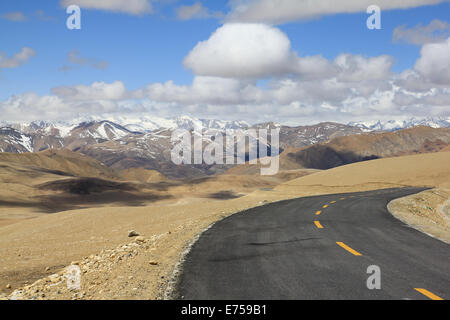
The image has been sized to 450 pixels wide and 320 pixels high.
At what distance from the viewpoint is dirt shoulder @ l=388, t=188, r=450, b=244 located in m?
15.2

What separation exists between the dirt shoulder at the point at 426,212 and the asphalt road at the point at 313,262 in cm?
91

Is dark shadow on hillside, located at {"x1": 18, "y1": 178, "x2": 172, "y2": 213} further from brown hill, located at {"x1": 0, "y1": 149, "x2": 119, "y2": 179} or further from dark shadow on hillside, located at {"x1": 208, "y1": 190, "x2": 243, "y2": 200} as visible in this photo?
brown hill, located at {"x1": 0, "y1": 149, "x2": 119, "y2": 179}

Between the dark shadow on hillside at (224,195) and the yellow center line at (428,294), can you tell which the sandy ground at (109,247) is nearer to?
the yellow center line at (428,294)

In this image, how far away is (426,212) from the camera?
24375 millimetres

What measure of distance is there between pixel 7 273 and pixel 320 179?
54205 millimetres

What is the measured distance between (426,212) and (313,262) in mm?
18375

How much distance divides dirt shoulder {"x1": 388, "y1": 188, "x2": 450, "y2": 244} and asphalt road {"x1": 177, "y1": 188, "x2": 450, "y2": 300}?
91 cm

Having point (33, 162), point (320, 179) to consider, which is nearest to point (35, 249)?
point (320, 179)

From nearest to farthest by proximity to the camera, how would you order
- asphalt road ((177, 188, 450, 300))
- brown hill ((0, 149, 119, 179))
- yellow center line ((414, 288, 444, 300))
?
yellow center line ((414, 288, 444, 300)) → asphalt road ((177, 188, 450, 300)) → brown hill ((0, 149, 119, 179))

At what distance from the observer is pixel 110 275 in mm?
9766
